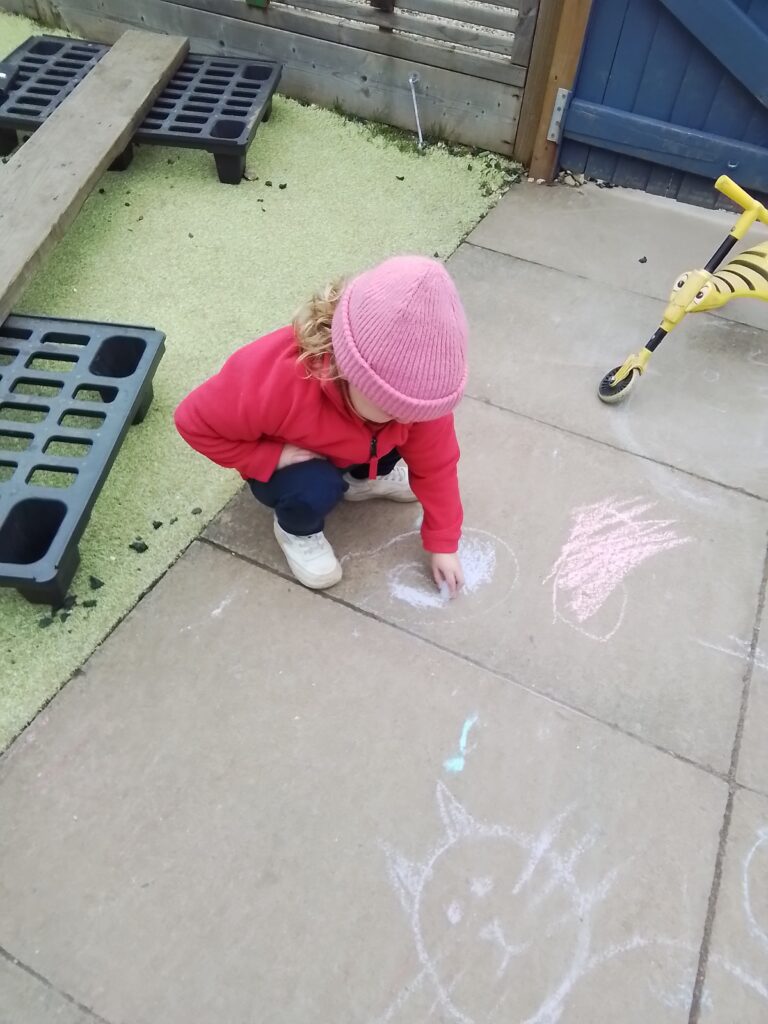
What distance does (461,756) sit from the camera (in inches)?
63.3

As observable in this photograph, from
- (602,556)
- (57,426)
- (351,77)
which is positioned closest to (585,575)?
(602,556)

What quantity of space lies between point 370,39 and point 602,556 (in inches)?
96.5

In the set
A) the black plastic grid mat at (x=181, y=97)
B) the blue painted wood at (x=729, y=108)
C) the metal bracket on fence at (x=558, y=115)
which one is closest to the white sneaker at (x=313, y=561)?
the black plastic grid mat at (x=181, y=97)

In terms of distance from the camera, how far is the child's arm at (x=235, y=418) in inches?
59.9

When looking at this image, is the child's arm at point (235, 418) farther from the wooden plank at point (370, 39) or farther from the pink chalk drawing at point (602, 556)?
the wooden plank at point (370, 39)

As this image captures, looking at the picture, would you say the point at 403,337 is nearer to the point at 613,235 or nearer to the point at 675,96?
the point at 613,235

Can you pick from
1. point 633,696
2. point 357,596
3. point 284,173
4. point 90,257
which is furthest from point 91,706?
point 284,173

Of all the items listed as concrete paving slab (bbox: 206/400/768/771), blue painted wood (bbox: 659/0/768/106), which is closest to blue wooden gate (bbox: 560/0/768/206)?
blue painted wood (bbox: 659/0/768/106)

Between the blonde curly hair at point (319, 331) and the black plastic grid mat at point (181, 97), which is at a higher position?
the blonde curly hair at point (319, 331)

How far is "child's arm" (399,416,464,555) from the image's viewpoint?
1684 mm

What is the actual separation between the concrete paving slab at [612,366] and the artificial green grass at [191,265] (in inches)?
14.7

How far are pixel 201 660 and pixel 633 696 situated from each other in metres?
0.95

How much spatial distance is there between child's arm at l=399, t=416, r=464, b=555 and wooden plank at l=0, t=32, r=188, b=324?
4.17ft

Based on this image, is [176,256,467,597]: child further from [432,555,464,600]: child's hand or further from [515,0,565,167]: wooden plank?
[515,0,565,167]: wooden plank
